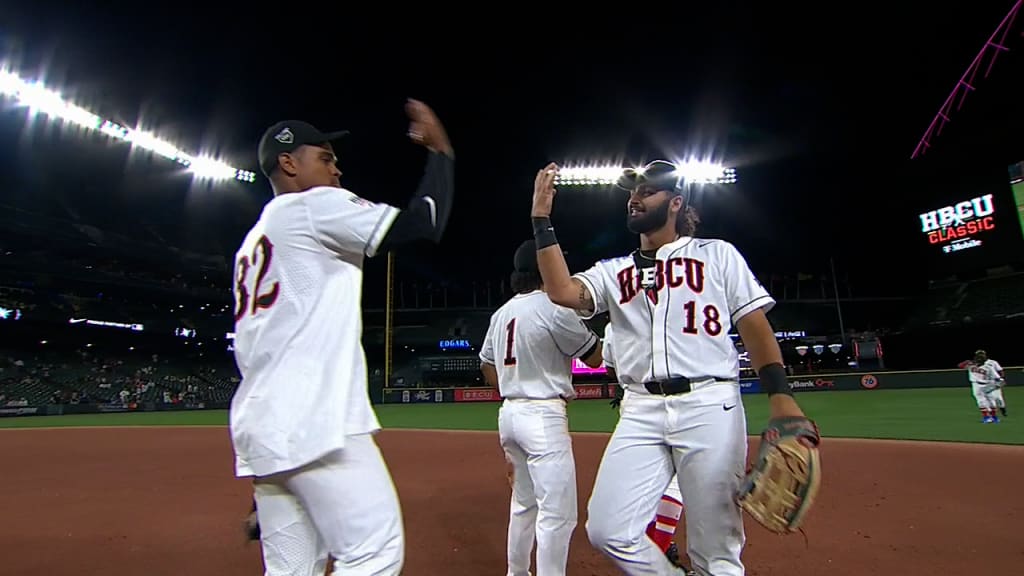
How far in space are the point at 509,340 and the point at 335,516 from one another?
2003mm

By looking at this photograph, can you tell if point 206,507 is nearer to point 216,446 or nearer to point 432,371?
→ point 216,446

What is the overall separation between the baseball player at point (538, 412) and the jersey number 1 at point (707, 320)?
0.87 meters

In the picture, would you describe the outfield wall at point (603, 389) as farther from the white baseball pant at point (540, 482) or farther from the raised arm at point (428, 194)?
the raised arm at point (428, 194)

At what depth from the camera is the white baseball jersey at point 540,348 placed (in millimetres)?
3230

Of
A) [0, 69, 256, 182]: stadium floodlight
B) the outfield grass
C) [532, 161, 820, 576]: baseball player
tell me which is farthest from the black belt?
[0, 69, 256, 182]: stadium floodlight

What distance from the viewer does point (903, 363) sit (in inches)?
1126

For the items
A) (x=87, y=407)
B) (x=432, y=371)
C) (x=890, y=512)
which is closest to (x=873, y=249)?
(x=432, y=371)

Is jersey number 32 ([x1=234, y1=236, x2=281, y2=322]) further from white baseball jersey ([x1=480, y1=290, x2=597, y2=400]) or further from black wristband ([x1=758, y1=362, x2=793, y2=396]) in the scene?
black wristband ([x1=758, y1=362, x2=793, y2=396])

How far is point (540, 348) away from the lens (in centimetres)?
331

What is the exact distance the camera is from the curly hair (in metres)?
2.83

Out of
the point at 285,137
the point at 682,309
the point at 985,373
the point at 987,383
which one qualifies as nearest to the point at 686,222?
the point at 682,309

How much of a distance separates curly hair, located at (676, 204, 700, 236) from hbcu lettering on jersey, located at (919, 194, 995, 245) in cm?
3064

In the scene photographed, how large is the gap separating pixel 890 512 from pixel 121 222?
122ft

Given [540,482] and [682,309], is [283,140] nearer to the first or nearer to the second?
[682,309]
